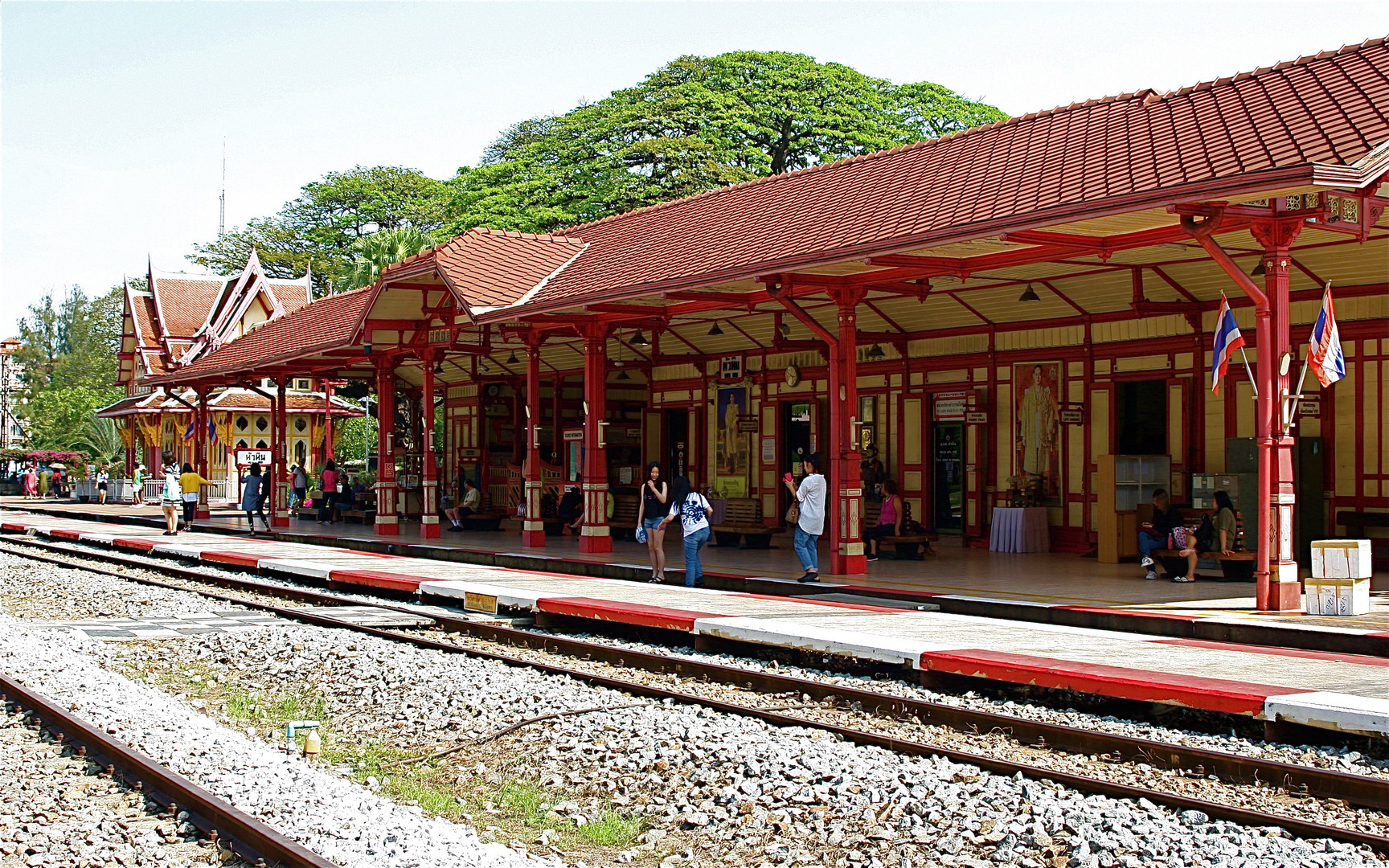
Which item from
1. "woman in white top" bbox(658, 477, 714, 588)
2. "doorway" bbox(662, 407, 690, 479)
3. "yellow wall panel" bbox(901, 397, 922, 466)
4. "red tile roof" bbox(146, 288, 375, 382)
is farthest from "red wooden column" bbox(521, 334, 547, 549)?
"yellow wall panel" bbox(901, 397, 922, 466)

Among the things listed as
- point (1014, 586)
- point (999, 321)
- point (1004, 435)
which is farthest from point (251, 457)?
point (1014, 586)

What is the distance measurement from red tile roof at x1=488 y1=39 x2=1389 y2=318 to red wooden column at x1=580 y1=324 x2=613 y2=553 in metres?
0.87

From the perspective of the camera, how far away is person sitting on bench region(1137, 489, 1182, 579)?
48.4 ft

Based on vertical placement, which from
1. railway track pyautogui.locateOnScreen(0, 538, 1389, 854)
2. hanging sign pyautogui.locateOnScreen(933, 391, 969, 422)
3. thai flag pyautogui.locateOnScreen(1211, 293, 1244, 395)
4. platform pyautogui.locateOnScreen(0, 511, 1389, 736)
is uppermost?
thai flag pyautogui.locateOnScreen(1211, 293, 1244, 395)

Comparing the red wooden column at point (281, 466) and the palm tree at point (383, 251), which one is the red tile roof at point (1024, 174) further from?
the palm tree at point (383, 251)

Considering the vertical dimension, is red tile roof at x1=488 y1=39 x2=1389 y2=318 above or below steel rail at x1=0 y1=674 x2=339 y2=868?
above

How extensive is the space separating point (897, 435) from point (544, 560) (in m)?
5.74

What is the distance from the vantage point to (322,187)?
63875 millimetres

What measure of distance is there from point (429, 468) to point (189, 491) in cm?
845

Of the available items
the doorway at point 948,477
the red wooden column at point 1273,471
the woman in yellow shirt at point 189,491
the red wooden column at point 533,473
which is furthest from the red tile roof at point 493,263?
the red wooden column at point 1273,471

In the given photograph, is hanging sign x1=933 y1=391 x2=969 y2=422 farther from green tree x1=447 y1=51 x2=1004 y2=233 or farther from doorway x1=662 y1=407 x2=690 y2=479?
green tree x1=447 y1=51 x2=1004 y2=233

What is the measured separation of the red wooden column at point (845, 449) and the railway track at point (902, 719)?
424 cm

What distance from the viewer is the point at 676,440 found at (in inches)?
A: 1005

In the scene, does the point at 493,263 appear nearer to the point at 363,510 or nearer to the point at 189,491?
the point at 363,510
